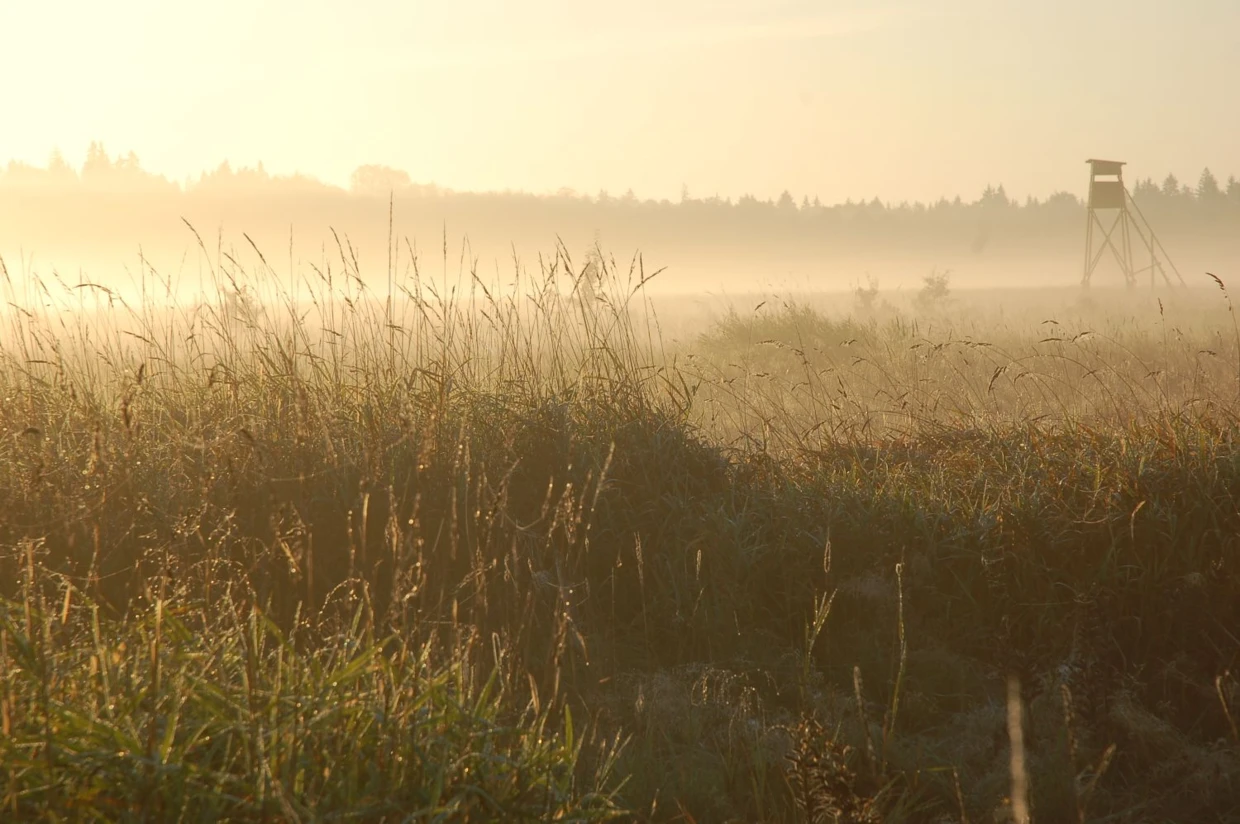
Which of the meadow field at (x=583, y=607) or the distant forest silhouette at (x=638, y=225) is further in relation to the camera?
the distant forest silhouette at (x=638, y=225)

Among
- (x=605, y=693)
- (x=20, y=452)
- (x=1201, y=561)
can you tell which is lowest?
(x=605, y=693)

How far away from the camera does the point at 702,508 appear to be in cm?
421

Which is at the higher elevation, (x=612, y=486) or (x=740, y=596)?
(x=612, y=486)

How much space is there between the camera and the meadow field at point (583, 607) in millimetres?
2066

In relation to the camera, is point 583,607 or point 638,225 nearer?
point 583,607

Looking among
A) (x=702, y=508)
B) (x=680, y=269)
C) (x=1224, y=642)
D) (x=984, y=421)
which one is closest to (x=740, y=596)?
(x=702, y=508)

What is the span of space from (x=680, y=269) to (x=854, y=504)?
6917 cm

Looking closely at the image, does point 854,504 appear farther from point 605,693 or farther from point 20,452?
point 20,452

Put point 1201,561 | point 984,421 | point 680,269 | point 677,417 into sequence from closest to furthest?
point 1201,561 → point 677,417 → point 984,421 → point 680,269

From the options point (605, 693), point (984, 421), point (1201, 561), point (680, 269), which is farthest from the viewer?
point (680, 269)

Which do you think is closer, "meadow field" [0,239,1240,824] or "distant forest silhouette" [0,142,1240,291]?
"meadow field" [0,239,1240,824]

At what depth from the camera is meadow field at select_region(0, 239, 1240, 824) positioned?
2066mm

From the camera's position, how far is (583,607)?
374 centimetres

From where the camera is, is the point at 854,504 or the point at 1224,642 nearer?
the point at 1224,642
